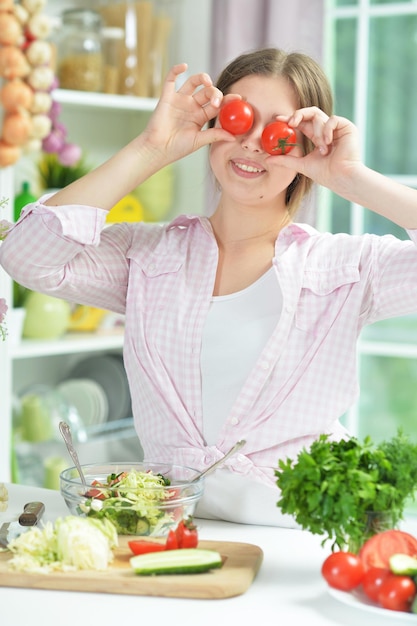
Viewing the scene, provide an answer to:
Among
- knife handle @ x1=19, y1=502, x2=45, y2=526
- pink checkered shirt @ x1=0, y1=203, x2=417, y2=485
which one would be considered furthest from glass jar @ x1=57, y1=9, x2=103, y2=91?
knife handle @ x1=19, y1=502, x2=45, y2=526

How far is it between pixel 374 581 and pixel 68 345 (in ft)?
7.64

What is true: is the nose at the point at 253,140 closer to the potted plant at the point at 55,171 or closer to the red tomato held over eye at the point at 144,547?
the red tomato held over eye at the point at 144,547

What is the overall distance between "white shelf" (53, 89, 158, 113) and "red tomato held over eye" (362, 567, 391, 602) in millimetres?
2417

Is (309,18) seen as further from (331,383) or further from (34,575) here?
(34,575)

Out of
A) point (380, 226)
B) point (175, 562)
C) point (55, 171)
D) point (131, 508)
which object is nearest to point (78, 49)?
point (55, 171)

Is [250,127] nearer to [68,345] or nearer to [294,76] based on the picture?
[294,76]

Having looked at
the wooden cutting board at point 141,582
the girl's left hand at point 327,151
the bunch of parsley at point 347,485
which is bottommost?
the wooden cutting board at point 141,582

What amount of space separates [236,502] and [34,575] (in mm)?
460

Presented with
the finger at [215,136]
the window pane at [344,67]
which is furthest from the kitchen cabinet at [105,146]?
the finger at [215,136]

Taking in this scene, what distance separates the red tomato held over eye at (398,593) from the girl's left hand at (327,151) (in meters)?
0.86

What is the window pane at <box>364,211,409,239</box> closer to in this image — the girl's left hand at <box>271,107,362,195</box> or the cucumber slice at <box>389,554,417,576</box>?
the girl's left hand at <box>271,107,362,195</box>

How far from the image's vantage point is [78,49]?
3395mm

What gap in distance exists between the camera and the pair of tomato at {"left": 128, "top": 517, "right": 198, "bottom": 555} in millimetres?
1364

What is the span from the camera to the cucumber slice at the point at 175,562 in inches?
51.3
